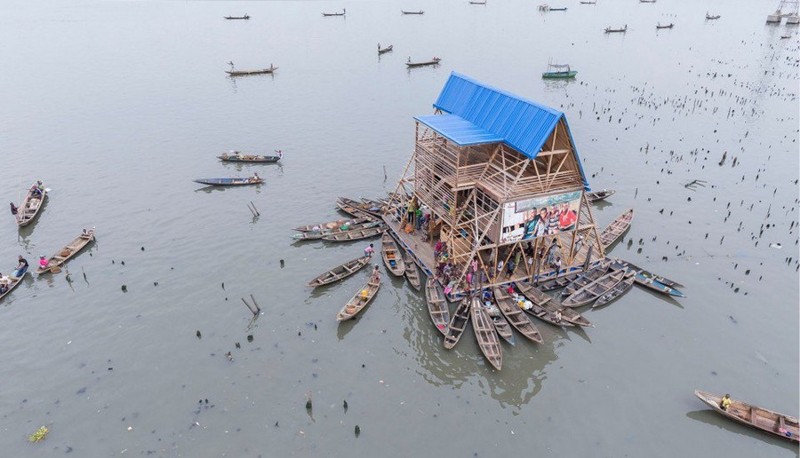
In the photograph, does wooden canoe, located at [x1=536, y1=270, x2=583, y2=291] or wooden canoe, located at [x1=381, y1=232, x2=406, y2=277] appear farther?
wooden canoe, located at [x1=381, y1=232, x2=406, y2=277]

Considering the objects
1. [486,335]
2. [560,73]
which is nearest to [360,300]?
[486,335]

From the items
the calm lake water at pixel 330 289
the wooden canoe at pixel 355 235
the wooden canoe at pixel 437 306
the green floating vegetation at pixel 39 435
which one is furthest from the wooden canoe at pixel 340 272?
the green floating vegetation at pixel 39 435

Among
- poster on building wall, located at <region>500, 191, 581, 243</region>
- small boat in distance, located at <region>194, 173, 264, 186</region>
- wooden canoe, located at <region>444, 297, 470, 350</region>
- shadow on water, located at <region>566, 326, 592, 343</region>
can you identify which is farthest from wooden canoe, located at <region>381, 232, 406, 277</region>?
small boat in distance, located at <region>194, 173, 264, 186</region>

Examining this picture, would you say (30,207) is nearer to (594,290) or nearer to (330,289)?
(330,289)

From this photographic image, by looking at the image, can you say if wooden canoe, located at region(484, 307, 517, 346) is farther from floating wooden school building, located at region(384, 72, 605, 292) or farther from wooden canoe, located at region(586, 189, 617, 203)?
wooden canoe, located at region(586, 189, 617, 203)

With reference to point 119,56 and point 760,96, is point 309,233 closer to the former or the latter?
point 760,96

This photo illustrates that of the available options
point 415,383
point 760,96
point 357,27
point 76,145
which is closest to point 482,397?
point 415,383
